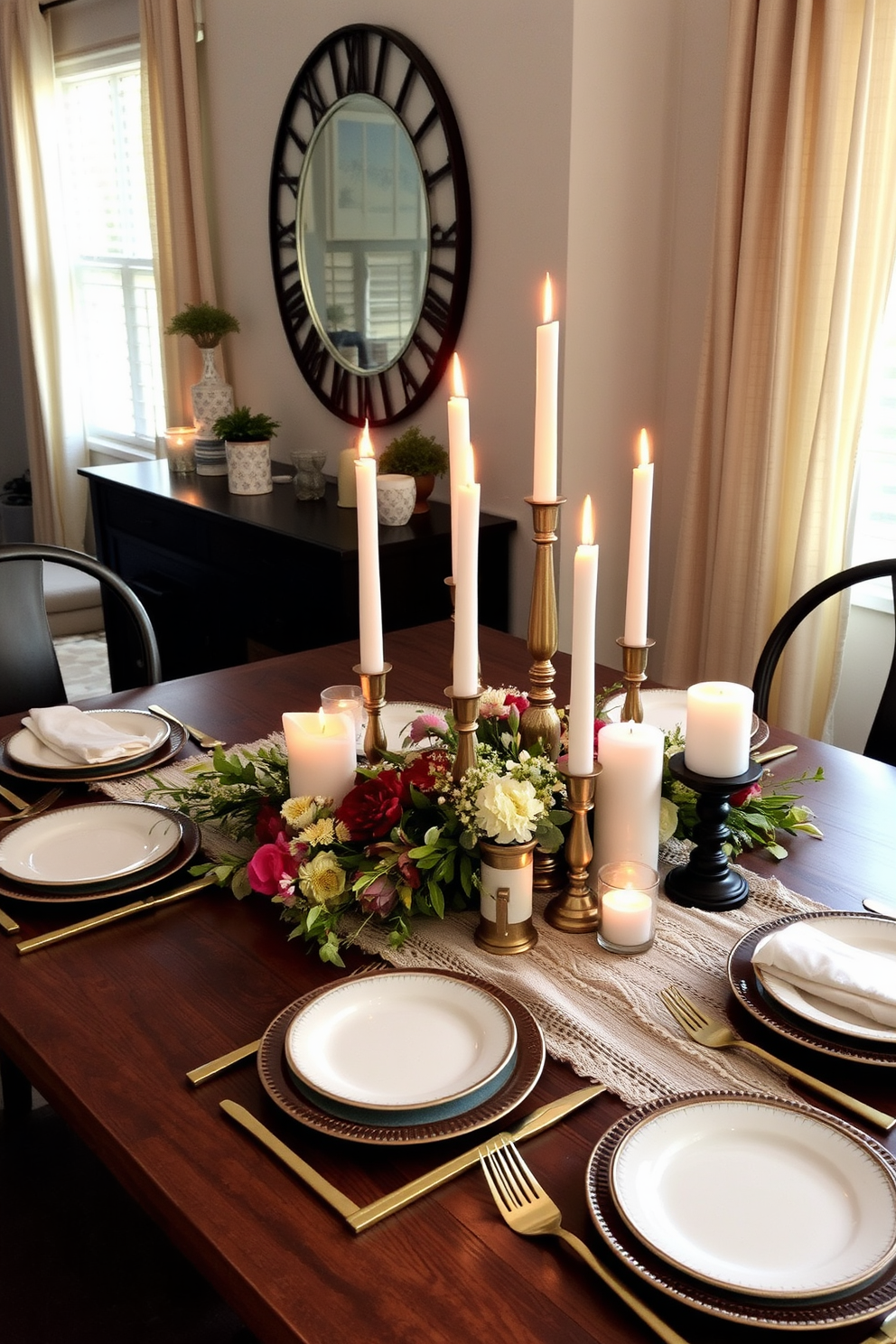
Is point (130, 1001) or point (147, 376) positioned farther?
point (147, 376)

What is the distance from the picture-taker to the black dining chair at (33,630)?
197 cm

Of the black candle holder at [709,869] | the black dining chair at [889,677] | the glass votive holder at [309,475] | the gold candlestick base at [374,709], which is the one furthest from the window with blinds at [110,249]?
the black candle holder at [709,869]

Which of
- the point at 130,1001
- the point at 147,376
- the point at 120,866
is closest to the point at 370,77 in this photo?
the point at 147,376

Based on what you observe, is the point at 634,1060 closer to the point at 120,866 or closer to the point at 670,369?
the point at 120,866

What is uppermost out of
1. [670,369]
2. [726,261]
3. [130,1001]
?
[726,261]

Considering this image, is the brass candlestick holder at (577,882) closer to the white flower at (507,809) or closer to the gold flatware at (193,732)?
the white flower at (507,809)

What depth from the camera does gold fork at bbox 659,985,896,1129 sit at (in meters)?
0.89

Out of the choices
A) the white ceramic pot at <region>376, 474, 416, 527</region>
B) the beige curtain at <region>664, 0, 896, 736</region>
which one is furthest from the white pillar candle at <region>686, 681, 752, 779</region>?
the white ceramic pot at <region>376, 474, 416, 527</region>

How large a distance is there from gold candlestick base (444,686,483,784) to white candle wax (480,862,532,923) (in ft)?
0.31

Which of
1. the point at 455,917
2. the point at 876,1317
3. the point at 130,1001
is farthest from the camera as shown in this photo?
the point at 455,917

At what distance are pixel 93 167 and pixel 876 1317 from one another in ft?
16.4

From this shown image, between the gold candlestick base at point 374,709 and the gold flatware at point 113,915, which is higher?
the gold candlestick base at point 374,709

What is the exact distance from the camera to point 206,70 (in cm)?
363

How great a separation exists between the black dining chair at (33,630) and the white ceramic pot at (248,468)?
4.10ft
